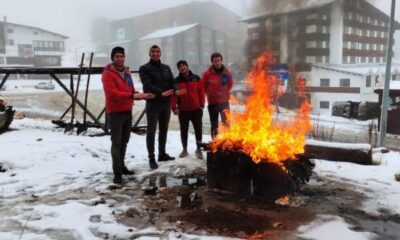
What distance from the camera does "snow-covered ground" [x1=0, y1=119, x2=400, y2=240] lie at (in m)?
4.34

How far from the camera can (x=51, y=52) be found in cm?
6525

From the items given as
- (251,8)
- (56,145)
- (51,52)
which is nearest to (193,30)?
(51,52)

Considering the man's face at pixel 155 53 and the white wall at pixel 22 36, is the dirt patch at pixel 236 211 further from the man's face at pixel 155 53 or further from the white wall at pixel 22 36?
the white wall at pixel 22 36

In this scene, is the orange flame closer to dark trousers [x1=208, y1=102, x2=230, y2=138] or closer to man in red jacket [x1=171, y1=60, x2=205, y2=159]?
dark trousers [x1=208, y1=102, x2=230, y2=138]

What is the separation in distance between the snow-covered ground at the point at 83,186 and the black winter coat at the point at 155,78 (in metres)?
1.47

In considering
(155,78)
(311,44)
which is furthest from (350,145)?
(311,44)

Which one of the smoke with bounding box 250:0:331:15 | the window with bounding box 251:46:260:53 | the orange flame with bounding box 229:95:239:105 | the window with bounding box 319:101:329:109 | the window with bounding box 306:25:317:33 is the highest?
the smoke with bounding box 250:0:331:15

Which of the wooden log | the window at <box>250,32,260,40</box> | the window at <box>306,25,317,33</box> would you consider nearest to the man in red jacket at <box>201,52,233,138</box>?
the wooden log

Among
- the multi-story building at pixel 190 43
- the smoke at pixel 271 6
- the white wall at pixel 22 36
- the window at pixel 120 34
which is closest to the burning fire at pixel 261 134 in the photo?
the smoke at pixel 271 6

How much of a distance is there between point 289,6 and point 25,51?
153 ft

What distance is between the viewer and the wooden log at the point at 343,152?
24.6ft

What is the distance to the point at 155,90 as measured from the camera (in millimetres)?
6992

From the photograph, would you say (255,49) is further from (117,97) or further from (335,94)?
(117,97)

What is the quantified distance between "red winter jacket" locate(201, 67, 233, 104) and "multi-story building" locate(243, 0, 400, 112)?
25668mm
